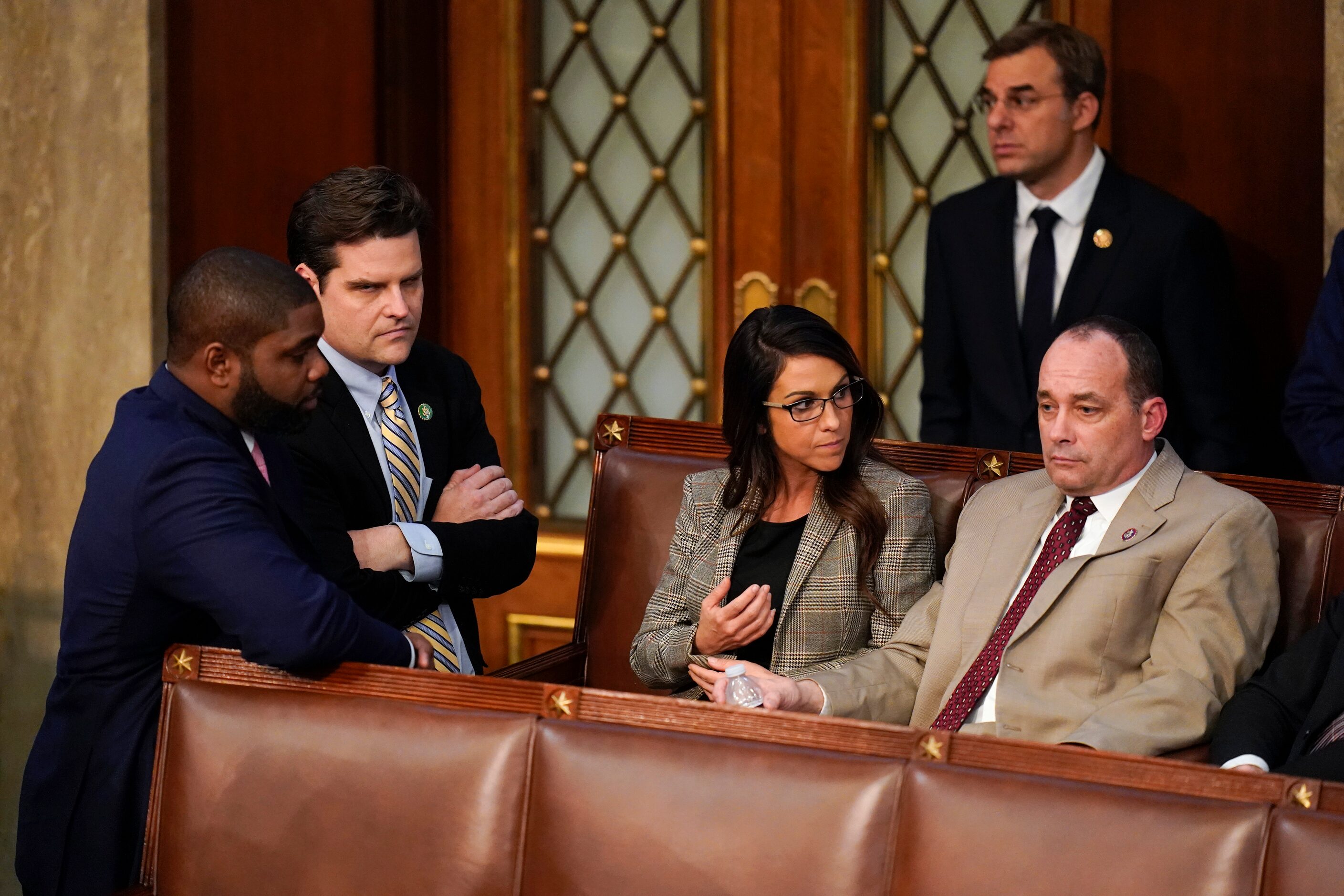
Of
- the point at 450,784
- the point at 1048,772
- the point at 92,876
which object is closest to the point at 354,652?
the point at 450,784

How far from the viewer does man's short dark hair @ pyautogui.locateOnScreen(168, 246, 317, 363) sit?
6.67 feet

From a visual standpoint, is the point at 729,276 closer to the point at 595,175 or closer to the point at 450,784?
the point at 595,175

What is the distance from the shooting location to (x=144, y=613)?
200 centimetres

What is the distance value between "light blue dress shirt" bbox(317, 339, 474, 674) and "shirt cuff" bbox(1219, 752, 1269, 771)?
119 cm

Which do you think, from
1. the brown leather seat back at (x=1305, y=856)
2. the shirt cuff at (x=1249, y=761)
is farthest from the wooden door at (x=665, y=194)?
the brown leather seat back at (x=1305, y=856)

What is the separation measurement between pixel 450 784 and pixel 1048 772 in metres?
0.68

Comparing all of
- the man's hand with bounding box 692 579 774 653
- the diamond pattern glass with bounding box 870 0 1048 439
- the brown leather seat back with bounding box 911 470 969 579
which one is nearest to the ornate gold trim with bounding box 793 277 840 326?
the diamond pattern glass with bounding box 870 0 1048 439

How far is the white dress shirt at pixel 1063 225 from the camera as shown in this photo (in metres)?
3.45

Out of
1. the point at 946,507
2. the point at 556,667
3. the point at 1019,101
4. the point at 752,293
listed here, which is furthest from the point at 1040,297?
the point at 556,667

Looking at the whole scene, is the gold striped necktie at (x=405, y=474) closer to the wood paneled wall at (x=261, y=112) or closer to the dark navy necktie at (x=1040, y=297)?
the dark navy necktie at (x=1040, y=297)

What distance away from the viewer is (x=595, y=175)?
14.6 feet

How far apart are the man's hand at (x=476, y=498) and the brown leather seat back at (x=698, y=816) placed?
81 cm

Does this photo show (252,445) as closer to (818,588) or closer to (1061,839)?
(818,588)

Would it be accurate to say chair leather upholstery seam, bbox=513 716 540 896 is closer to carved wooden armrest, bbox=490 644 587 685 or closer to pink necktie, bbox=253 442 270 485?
pink necktie, bbox=253 442 270 485
